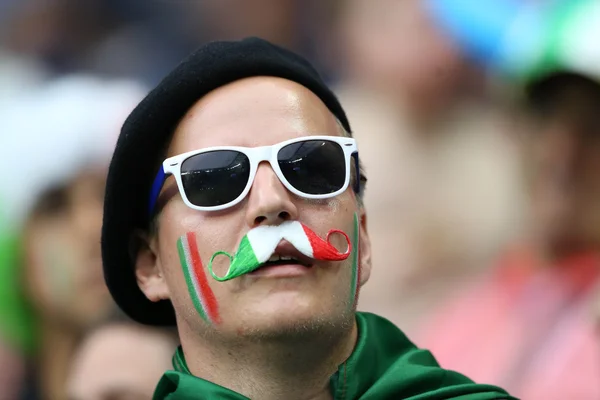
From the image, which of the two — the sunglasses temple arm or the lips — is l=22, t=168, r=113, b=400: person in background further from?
the lips

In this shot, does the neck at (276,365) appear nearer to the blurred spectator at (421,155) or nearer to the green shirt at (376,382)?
the green shirt at (376,382)

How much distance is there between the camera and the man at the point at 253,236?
1751 millimetres

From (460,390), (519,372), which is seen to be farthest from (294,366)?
(519,372)

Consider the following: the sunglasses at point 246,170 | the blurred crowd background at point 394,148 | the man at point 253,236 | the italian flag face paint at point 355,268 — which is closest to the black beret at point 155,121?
the man at point 253,236

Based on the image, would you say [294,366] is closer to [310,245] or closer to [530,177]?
[310,245]

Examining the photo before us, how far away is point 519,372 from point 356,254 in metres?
1.44

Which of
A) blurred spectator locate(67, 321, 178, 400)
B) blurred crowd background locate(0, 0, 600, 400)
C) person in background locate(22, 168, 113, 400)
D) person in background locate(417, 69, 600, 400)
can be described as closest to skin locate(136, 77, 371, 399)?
blurred spectator locate(67, 321, 178, 400)

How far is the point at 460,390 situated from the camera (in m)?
1.85

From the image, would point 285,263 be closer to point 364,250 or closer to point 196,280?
point 196,280

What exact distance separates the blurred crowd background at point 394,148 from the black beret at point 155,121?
51.2 inches

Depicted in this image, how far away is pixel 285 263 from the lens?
5.80ft

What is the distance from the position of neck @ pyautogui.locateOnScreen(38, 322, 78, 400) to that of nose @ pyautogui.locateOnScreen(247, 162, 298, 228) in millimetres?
2185

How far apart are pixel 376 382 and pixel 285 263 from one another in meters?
0.36

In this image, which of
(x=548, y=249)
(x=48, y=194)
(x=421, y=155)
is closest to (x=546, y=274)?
(x=548, y=249)
